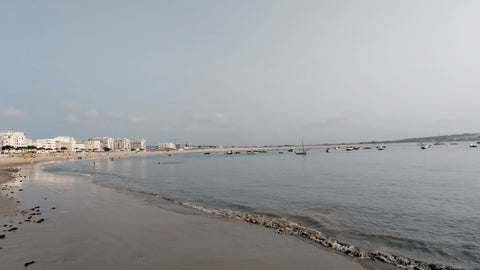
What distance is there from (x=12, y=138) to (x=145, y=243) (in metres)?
162

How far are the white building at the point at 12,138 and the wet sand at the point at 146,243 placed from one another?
496ft

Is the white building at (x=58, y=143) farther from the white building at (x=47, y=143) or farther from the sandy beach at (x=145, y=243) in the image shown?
the sandy beach at (x=145, y=243)

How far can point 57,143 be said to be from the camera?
168 meters

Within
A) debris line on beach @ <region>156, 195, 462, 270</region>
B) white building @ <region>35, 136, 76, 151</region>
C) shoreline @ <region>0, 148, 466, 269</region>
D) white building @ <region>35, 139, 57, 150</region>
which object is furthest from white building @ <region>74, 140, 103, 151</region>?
shoreline @ <region>0, 148, 466, 269</region>

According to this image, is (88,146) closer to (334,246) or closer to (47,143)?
(47,143)

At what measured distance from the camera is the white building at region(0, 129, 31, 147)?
408ft

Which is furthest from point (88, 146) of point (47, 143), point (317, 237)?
point (317, 237)

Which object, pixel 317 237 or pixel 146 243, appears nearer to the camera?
pixel 146 243

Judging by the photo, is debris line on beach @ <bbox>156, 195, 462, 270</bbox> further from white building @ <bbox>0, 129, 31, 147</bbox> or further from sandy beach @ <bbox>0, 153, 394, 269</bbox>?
white building @ <bbox>0, 129, 31, 147</bbox>

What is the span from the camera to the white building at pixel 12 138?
408 ft

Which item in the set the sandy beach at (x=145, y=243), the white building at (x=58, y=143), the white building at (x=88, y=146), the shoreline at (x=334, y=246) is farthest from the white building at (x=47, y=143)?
the shoreline at (x=334, y=246)

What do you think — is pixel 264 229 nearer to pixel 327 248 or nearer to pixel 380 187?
pixel 327 248

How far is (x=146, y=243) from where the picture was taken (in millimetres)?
8008

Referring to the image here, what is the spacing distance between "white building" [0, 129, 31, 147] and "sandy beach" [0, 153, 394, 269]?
491ft
